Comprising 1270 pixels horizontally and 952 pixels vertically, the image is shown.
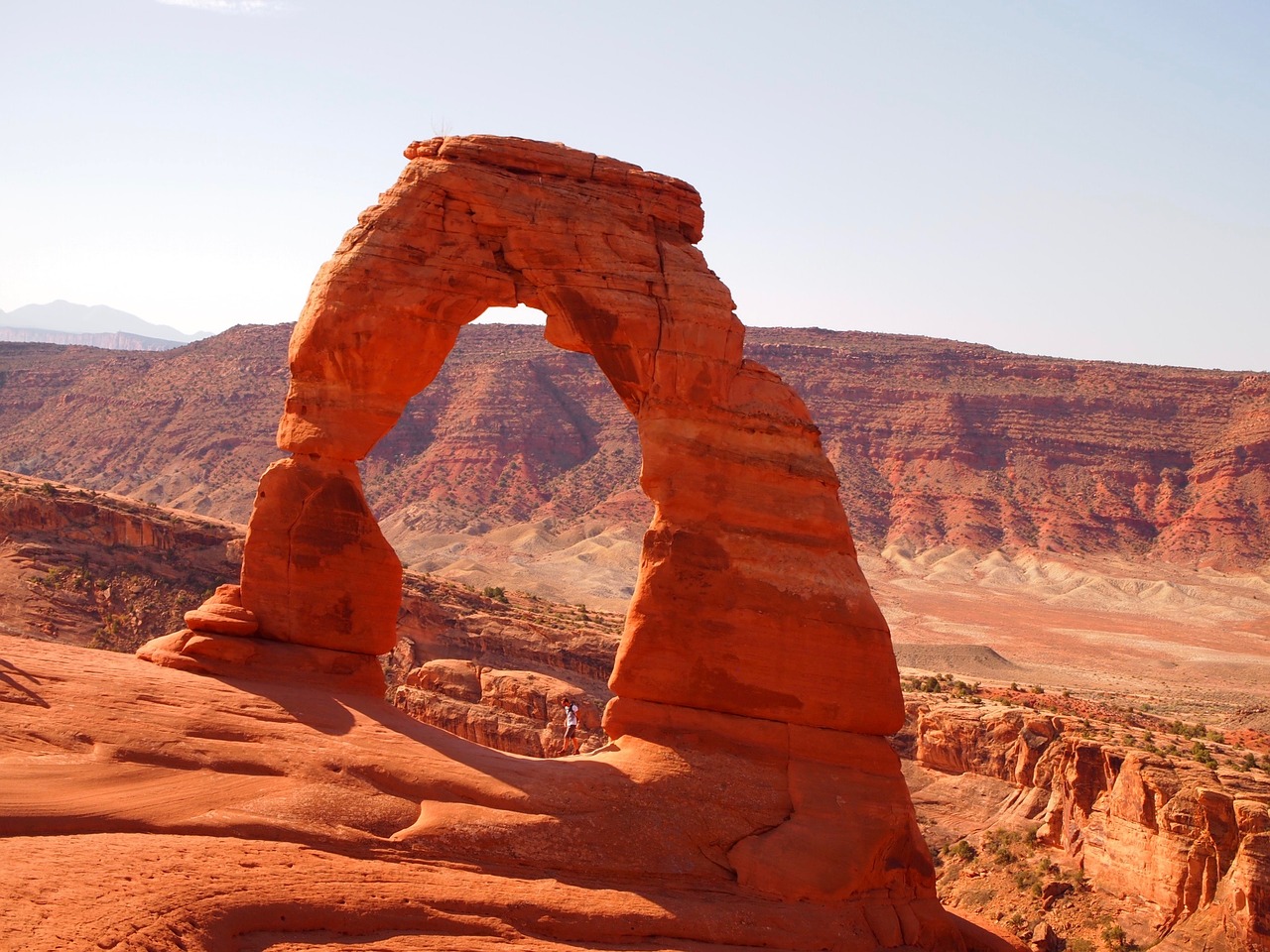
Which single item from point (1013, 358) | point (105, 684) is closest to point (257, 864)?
point (105, 684)

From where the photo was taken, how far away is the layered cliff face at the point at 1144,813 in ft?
67.4

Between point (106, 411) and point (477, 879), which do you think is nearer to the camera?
point (477, 879)

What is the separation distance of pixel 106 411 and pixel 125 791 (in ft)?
367

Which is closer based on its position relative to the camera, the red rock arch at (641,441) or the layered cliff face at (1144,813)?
the red rock arch at (641,441)

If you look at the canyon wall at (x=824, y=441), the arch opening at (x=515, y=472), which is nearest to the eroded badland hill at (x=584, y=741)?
the arch opening at (x=515, y=472)

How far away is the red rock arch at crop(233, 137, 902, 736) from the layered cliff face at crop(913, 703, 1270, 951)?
24.0 feet

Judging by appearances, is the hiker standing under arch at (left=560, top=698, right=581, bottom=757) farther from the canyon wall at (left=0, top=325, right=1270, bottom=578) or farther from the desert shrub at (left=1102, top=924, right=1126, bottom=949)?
the canyon wall at (left=0, top=325, right=1270, bottom=578)

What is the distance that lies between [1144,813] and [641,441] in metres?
12.6

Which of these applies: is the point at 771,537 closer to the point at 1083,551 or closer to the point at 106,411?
the point at 1083,551

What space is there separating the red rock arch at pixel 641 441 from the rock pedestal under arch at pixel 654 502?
1.1 inches

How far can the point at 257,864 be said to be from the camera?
12.9 metres

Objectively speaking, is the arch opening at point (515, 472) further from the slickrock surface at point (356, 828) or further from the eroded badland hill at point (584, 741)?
the slickrock surface at point (356, 828)

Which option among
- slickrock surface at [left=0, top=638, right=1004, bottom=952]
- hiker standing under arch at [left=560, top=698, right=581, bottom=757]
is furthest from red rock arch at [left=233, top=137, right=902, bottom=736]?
hiker standing under arch at [left=560, top=698, right=581, bottom=757]

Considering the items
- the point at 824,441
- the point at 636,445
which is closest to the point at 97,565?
the point at 636,445
